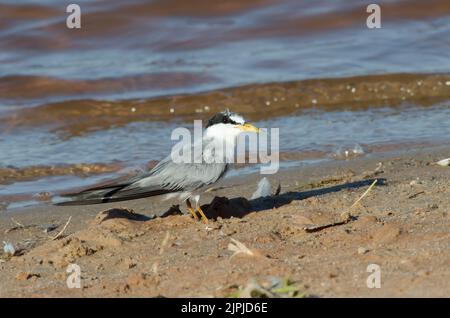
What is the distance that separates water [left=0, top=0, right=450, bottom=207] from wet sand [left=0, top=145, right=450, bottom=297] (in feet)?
5.25

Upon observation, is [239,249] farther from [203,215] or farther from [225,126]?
[225,126]

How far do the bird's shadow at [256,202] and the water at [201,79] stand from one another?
1.62 meters

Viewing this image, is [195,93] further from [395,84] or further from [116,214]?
[116,214]

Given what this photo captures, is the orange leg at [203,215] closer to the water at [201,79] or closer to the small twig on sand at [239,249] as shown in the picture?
the small twig on sand at [239,249]

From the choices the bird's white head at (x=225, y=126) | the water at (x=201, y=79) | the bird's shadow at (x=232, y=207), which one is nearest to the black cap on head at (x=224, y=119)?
the bird's white head at (x=225, y=126)

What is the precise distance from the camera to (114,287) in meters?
4.03

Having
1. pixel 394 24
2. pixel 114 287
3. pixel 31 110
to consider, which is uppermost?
pixel 394 24

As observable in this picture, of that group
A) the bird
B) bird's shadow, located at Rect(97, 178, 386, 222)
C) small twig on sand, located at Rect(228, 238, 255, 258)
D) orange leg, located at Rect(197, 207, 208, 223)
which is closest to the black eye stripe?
the bird

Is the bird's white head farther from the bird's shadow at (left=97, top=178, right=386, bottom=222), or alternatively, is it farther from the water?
the water

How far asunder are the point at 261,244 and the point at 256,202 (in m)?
1.32

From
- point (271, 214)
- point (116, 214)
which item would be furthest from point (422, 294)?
point (116, 214)

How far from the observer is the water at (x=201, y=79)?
8.61m

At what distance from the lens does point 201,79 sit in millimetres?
11688
